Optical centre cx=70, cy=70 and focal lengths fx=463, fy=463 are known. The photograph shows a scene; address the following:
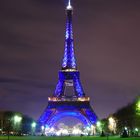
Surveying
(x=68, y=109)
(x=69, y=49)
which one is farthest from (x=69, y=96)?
(x=69, y=49)

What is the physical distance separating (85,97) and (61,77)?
9114 mm

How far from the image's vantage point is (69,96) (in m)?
130

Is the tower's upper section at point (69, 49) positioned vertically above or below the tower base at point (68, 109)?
above

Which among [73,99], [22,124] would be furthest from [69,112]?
[22,124]

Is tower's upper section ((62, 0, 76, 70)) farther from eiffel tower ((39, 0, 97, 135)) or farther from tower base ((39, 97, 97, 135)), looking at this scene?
tower base ((39, 97, 97, 135))

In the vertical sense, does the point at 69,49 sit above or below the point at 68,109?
above

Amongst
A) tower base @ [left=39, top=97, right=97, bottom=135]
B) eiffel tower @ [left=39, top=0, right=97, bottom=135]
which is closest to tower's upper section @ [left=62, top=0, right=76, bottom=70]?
eiffel tower @ [left=39, top=0, right=97, bottom=135]

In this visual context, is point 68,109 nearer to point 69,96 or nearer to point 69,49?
point 69,96

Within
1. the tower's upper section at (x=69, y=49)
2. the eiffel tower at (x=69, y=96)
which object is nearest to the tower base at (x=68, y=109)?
the eiffel tower at (x=69, y=96)

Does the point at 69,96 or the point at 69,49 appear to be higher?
the point at 69,49

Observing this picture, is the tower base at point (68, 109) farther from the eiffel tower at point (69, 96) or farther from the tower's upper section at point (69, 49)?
the tower's upper section at point (69, 49)

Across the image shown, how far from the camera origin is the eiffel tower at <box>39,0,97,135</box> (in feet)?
414

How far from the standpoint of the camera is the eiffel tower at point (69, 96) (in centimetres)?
12625

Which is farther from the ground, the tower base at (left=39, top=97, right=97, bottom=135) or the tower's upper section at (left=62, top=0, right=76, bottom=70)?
the tower's upper section at (left=62, top=0, right=76, bottom=70)
